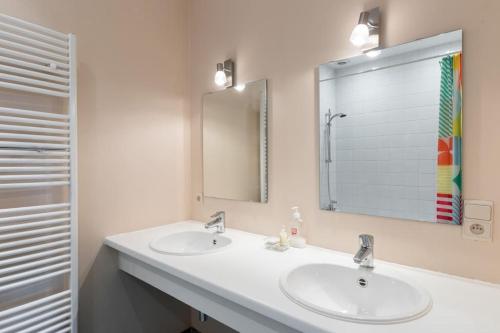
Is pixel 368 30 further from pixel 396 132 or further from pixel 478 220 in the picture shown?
pixel 478 220

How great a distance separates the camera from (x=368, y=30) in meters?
1.28

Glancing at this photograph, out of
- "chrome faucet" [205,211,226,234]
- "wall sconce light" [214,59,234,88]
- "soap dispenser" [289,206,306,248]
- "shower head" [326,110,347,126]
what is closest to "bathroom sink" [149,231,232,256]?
"chrome faucet" [205,211,226,234]

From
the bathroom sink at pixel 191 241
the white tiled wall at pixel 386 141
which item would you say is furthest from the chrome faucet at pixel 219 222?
the white tiled wall at pixel 386 141

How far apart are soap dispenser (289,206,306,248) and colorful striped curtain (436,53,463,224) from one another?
2.06 ft

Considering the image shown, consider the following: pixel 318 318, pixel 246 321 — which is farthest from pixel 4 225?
pixel 318 318

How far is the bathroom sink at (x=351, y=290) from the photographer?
1050 mm

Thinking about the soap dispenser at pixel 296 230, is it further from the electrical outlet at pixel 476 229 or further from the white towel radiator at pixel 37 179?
the white towel radiator at pixel 37 179

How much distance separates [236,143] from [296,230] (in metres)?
0.72

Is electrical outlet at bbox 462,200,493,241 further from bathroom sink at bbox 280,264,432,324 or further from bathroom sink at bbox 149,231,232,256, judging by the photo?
bathroom sink at bbox 149,231,232,256

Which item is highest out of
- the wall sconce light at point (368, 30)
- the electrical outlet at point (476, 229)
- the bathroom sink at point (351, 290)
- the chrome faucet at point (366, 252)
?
the wall sconce light at point (368, 30)

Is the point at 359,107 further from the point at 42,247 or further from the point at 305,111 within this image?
the point at 42,247

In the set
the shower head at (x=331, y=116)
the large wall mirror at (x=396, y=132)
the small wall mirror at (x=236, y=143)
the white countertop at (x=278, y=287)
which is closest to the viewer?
the white countertop at (x=278, y=287)

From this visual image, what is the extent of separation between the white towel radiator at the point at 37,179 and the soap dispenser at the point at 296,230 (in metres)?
1.15

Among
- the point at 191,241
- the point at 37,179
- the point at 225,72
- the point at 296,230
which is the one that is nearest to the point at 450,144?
the point at 296,230
